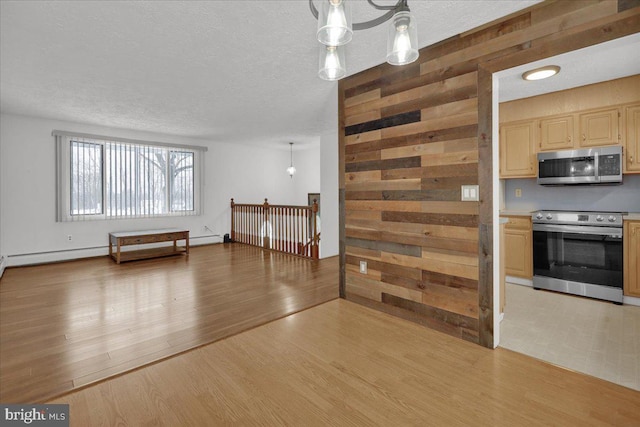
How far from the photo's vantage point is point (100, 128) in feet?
17.9

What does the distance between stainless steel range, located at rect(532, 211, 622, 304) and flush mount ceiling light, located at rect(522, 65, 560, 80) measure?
1680 millimetres

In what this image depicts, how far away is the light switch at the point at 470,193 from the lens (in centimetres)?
229

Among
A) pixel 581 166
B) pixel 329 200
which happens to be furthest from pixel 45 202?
pixel 581 166

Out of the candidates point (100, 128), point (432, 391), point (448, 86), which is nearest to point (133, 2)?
point (448, 86)

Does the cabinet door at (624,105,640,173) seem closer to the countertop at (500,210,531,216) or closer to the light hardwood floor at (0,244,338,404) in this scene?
the countertop at (500,210,531,216)

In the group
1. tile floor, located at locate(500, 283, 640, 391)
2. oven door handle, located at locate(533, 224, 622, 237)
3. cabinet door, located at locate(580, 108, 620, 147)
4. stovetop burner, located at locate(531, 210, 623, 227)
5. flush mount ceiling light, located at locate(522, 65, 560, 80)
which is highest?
flush mount ceiling light, located at locate(522, 65, 560, 80)

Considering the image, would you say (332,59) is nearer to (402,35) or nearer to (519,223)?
(402,35)

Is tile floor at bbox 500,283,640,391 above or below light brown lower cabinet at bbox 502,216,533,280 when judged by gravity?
below

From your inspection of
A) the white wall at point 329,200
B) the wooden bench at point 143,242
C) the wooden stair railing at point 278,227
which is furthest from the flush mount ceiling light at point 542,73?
the wooden bench at point 143,242

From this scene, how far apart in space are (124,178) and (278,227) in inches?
127

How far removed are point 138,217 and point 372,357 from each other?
229 inches

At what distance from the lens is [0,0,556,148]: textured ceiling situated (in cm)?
207

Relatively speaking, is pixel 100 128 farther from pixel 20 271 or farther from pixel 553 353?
pixel 553 353

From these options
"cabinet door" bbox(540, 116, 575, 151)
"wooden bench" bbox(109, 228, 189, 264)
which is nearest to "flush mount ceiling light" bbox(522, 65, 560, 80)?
"cabinet door" bbox(540, 116, 575, 151)
